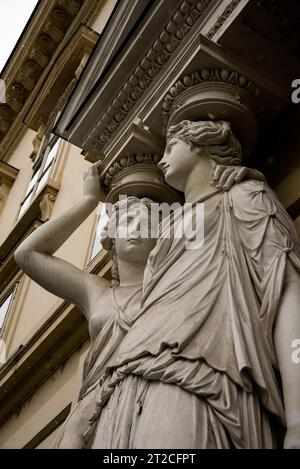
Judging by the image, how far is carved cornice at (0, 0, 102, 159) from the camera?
11.6 m

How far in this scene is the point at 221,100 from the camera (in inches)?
126

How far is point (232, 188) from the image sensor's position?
2893 millimetres

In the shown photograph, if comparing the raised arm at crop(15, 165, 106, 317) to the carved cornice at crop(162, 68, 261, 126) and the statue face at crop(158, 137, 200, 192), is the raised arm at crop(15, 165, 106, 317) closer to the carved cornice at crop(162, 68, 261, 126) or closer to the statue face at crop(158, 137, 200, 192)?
the statue face at crop(158, 137, 200, 192)

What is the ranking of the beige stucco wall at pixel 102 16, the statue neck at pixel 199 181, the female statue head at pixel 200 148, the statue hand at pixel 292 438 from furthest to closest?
1. the beige stucco wall at pixel 102 16
2. the female statue head at pixel 200 148
3. the statue neck at pixel 199 181
4. the statue hand at pixel 292 438

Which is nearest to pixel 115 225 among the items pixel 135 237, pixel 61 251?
pixel 135 237

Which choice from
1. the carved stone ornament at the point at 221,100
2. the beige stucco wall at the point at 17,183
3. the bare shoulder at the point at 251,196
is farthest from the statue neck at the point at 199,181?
the beige stucco wall at the point at 17,183

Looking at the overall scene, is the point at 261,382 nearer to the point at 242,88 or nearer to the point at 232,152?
the point at 232,152

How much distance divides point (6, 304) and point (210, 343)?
6589 mm

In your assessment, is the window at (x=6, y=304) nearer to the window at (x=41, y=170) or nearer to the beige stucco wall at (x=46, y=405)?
the window at (x=41, y=170)

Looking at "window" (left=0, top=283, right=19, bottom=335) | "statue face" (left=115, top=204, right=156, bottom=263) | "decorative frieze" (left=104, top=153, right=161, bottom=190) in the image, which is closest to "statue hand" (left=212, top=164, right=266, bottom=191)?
"statue face" (left=115, top=204, right=156, bottom=263)

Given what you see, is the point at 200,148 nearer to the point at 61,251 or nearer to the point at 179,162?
the point at 179,162

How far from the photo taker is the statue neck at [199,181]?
3010 mm

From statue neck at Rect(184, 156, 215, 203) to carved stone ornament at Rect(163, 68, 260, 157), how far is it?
27 cm
